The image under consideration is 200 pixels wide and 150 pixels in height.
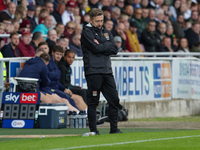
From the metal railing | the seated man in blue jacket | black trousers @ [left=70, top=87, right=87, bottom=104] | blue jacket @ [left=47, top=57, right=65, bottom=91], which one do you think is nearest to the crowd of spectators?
the seated man in blue jacket

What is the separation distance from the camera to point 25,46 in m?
13.8

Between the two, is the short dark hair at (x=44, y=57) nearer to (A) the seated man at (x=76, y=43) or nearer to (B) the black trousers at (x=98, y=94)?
(A) the seated man at (x=76, y=43)

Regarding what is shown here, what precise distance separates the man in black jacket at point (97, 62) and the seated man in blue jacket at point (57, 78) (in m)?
4.45

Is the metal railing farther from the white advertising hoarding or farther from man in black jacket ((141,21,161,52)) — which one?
man in black jacket ((141,21,161,52))

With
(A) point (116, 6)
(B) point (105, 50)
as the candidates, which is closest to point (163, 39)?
(A) point (116, 6)

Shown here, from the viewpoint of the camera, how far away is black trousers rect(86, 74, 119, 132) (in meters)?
8.19

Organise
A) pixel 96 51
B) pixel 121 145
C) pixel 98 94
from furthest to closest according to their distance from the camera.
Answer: pixel 98 94 → pixel 96 51 → pixel 121 145

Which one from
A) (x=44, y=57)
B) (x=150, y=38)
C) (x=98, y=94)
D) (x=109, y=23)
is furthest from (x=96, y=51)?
(x=150, y=38)

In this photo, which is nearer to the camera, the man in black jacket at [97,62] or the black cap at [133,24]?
the man in black jacket at [97,62]

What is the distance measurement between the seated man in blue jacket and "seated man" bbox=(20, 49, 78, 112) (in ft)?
0.85

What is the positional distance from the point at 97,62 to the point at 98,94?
1.73 ft

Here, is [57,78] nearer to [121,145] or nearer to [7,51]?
[7,51]

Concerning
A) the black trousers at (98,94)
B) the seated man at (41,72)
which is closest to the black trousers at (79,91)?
the seated man at (41,72)

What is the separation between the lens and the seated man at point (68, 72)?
13.4m
